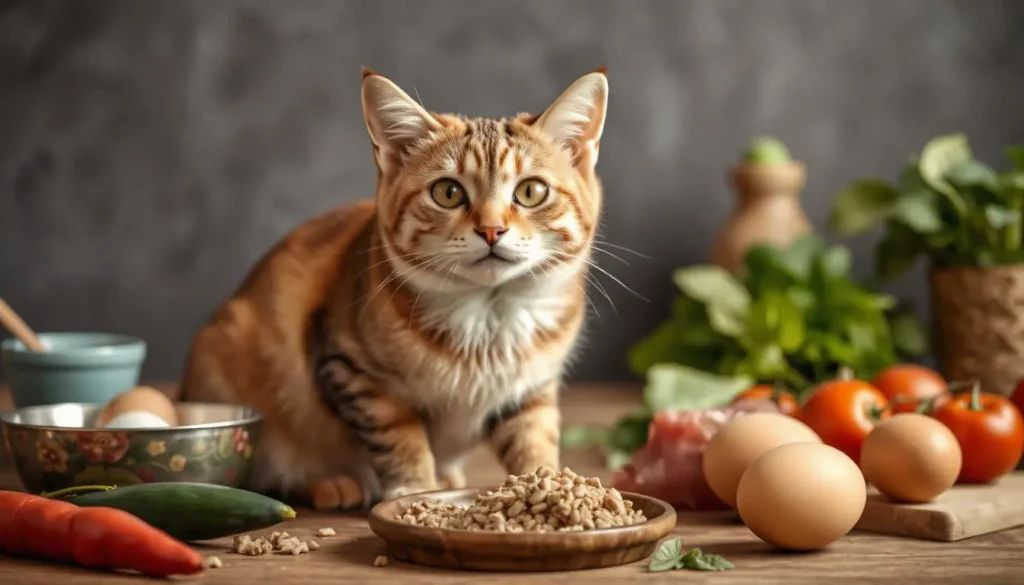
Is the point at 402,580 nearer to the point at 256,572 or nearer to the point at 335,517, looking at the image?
the point at 256,572

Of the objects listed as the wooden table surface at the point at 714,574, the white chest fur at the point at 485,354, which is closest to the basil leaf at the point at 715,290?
the white chest fur at the point at 485,354

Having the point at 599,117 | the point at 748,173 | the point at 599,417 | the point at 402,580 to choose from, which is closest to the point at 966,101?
the point at 748,173

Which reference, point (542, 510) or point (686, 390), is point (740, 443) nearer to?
point (542, 510)

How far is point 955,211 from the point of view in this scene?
Answer: 2494mm

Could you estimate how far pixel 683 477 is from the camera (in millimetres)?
1708

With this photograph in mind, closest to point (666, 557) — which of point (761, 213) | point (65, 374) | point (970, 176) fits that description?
point (65, 374)

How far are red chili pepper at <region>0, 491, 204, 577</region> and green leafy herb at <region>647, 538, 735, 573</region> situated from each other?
1.58 feet

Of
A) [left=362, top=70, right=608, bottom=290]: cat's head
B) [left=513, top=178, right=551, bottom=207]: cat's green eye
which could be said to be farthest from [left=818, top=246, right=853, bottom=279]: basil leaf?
[left=513, top=178, right=551, bottom=207]: cat's green eye

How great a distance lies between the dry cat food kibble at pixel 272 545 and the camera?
1.39 meters

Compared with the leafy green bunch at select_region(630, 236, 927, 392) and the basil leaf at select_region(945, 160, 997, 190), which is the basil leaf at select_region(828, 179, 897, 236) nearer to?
the leafy green bunch at select_region(630, 236, 927, 392)

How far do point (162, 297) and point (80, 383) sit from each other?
1.13 metres

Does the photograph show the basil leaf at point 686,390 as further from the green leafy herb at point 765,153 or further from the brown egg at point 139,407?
the brown egg at point 139,407

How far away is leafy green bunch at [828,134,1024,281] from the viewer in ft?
7.87

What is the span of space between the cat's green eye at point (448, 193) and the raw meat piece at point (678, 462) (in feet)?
1.54
